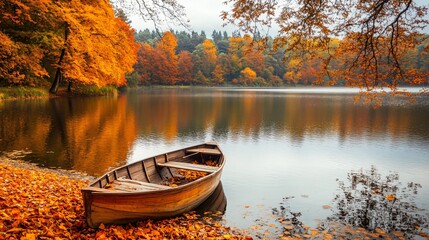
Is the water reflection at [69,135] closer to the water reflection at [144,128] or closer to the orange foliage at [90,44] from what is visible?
the water reflection at [144,128]

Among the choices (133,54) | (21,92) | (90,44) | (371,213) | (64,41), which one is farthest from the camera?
(133,54)

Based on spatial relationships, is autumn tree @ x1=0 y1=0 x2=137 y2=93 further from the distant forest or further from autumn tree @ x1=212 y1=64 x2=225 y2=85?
autumn tree @ x1=212 y1=64 x2=225 y2=85

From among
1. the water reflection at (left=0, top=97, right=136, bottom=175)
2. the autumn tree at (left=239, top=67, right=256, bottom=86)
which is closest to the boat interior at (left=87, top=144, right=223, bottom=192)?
the water reflection at (left=0, top=97, right=136, bottom=175)

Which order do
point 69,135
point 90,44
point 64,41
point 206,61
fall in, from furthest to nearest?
point 206,61 < point 90,44 < point 64,41 < point 69,135

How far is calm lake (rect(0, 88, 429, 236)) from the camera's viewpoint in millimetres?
9766

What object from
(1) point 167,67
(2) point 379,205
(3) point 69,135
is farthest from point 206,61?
(2) point 379,205

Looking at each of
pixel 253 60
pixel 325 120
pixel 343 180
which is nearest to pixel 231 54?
pixel 253 60

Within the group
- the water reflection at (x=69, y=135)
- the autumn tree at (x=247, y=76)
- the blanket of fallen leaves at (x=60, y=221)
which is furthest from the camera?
the autumn tree at (x=247, y=76)

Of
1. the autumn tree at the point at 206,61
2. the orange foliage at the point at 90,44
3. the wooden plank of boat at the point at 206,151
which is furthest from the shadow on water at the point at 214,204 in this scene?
the autumn tree at the point at 206,61

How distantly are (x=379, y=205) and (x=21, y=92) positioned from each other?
111 feet

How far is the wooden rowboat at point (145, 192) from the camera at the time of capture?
6090 millimetres

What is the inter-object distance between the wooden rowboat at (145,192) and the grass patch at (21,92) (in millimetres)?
27208

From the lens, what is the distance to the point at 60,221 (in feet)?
20.0

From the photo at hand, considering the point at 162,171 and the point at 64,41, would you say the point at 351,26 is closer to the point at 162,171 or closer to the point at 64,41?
the point at 162,171
